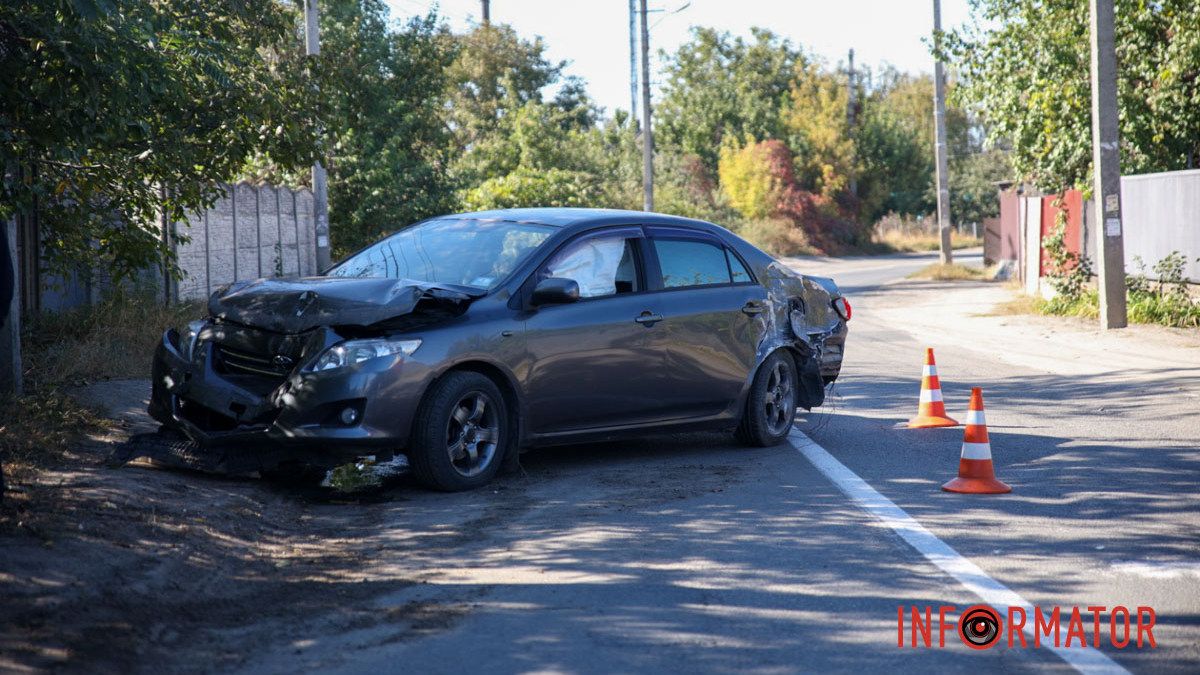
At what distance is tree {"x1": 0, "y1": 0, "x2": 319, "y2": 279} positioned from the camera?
8.34 metres

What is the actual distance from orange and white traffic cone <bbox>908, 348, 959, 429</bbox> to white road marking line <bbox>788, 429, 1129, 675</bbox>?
5.25 ft

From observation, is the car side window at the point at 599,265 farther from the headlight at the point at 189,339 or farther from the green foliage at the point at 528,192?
the green foliage at the point at 528,192

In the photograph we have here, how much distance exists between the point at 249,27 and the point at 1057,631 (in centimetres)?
1033

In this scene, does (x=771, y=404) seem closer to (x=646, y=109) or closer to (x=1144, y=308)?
(x=1144, y=308)

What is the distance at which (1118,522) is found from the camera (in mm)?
7129

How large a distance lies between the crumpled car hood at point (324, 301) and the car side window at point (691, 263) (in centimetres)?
173

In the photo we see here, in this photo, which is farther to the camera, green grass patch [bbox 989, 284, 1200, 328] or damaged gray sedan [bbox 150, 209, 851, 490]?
green grass patch [bbox 989, 284, 1200, 328]

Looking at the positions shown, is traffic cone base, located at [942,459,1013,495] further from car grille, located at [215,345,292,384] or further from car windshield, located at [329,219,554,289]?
car grille, located at [215,345,292,384]

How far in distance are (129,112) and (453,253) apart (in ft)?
7.78

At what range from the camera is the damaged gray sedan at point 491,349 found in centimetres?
761

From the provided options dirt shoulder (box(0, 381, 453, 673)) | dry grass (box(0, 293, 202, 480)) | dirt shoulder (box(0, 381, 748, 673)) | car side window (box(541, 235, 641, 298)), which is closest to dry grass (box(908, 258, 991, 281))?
dry grass (box(0, 293, 202, 480))

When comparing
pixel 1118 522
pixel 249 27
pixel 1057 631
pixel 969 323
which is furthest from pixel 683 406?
pixel 969 323

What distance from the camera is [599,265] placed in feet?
29.7

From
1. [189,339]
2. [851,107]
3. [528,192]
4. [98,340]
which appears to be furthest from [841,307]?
[851,107]
